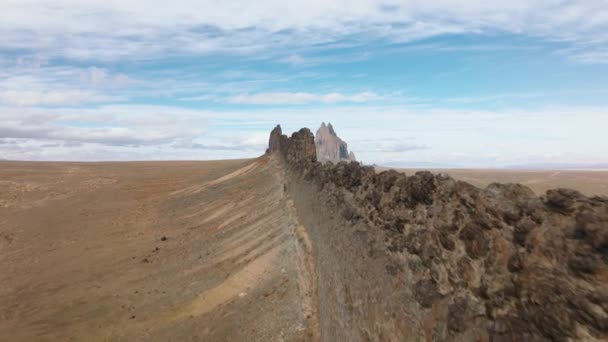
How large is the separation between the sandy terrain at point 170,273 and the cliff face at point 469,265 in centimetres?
272

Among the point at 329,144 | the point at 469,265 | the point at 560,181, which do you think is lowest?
the point at 560,181

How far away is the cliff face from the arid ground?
8.41 feet

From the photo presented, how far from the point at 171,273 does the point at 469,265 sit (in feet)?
42.4

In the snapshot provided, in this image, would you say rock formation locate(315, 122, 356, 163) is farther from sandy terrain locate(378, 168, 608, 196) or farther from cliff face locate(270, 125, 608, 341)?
cliff face locate(270, 125, 608, 341)

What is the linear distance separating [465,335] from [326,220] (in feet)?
21.2

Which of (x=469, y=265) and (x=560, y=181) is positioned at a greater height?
(x=469, y=265)

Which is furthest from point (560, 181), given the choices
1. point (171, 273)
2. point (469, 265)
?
point (469, 265)

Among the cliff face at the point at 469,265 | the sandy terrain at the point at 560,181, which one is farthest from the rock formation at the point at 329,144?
the cliff face at the point at 469,265

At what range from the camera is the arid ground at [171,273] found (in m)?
10.2

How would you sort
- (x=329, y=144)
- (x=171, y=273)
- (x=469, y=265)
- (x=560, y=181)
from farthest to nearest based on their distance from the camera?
1. (x=329, y=144)
2. (x=560, y=181)
3. (x=171, y=273)
4. (x=469, y=265)

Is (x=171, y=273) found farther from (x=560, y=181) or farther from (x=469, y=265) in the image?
(x=560, y=181)

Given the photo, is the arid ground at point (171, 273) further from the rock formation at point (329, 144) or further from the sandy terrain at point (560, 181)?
the rock formation at point (329, 144)

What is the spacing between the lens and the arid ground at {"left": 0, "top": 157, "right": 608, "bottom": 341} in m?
10.2

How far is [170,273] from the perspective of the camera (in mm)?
15305
